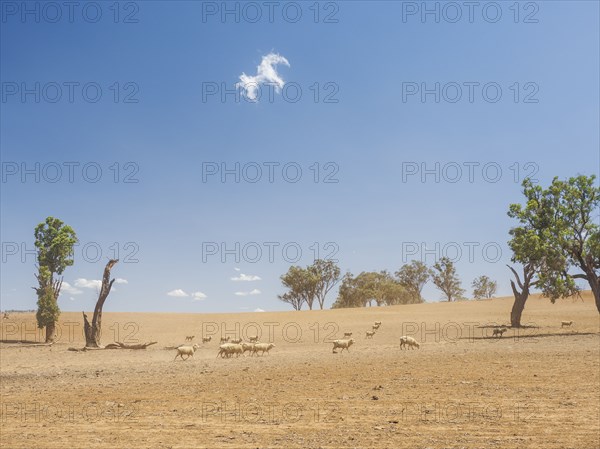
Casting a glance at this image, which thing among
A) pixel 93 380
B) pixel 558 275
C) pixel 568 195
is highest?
pixel 568 195

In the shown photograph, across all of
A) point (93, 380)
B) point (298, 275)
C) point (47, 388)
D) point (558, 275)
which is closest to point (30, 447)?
point (47, 388)

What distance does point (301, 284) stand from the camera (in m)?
129

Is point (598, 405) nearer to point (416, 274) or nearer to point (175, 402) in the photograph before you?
point (175, 402)

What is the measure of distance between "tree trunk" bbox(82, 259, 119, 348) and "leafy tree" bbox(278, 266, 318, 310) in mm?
86880

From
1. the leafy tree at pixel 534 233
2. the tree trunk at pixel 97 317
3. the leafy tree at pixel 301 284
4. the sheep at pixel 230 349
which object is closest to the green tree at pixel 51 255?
the tree trunk at pixel 97 317

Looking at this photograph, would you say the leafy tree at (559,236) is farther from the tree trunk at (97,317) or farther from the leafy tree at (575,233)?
the tree trunk at (97,317)

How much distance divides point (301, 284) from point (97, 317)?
89.4 meters

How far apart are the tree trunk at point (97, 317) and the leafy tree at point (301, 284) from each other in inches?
3420

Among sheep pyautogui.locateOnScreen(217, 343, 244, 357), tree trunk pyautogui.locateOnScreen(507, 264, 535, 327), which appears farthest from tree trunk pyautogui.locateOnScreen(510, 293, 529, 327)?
sheep pyautogui.locateOnScreen(217, 343, 244, 357)

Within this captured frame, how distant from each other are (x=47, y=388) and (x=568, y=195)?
39.4 metres

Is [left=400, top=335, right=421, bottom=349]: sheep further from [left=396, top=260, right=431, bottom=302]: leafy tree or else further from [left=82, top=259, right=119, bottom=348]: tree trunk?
[left=396, top=260, right=431, bottom=302]: leafy tree

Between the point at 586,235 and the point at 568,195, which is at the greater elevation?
the point at 568,195

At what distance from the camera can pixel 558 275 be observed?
38594mm

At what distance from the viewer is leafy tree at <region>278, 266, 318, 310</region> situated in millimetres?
127625
